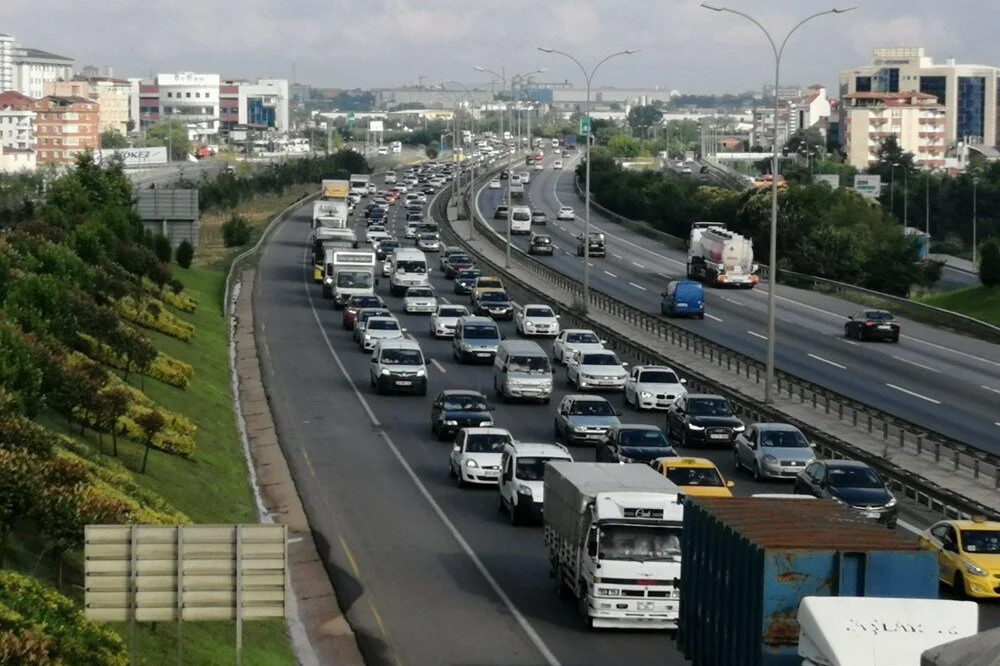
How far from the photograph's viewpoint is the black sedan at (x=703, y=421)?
1718 inches

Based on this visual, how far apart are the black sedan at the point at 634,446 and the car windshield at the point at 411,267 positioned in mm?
41184

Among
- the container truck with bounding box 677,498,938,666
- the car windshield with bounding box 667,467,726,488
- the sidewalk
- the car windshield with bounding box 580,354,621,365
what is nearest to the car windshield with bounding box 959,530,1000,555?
the sidewalk

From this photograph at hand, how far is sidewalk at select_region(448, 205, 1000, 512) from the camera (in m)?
36.8

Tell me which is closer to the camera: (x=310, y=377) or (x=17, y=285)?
(x=17, y=285)

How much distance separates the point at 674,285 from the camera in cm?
7269

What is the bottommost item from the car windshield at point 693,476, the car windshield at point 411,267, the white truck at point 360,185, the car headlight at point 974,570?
the car headlight at point 974,570

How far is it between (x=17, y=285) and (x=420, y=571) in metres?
11.6

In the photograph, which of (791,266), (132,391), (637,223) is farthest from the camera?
(637,223)

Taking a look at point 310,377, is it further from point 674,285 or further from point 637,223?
point 637,223

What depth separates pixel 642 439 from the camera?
38.6 metres

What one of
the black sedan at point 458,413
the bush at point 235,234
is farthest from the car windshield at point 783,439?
the bush at point 235,234

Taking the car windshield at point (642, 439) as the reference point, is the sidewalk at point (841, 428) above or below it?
below

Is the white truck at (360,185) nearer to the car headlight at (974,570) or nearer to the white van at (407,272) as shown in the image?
Answer: the white van at (407,272)

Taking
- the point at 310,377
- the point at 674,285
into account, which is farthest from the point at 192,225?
the point at 310,377
